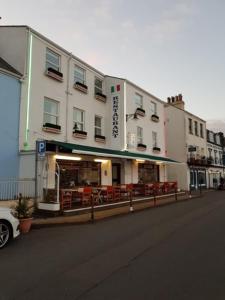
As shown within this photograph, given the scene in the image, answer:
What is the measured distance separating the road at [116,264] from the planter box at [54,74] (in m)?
9.20

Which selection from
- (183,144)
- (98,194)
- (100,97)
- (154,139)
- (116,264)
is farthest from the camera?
(183,144)

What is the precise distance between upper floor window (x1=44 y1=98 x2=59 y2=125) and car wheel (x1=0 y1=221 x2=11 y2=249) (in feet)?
29.3

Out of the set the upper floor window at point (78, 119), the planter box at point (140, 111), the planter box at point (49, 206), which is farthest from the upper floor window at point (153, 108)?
the planter box at point (49, 206)

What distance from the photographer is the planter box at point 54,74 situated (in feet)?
51.2

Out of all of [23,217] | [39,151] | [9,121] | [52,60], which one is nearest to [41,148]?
[39,151]

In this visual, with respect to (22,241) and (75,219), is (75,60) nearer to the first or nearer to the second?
(75,219)

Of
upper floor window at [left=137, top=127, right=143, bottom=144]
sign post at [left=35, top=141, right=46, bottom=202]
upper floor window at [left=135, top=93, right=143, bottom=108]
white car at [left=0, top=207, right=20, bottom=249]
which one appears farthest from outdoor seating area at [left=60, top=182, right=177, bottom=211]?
upper floor window at [left=135, top=93, right=143, bottom=108]

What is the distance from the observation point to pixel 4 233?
718 centimetres

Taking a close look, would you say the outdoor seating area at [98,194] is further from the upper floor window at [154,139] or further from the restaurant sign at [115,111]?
the upper floor window at [154,139]

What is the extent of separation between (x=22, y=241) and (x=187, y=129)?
2627cm

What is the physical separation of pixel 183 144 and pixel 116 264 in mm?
26144

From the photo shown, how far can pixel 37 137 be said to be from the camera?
14664mm

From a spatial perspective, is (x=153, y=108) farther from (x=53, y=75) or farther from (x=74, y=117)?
(x=53, y=75)

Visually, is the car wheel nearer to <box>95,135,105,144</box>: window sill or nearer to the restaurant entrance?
<box>95,135,105,144</box>: window sill
